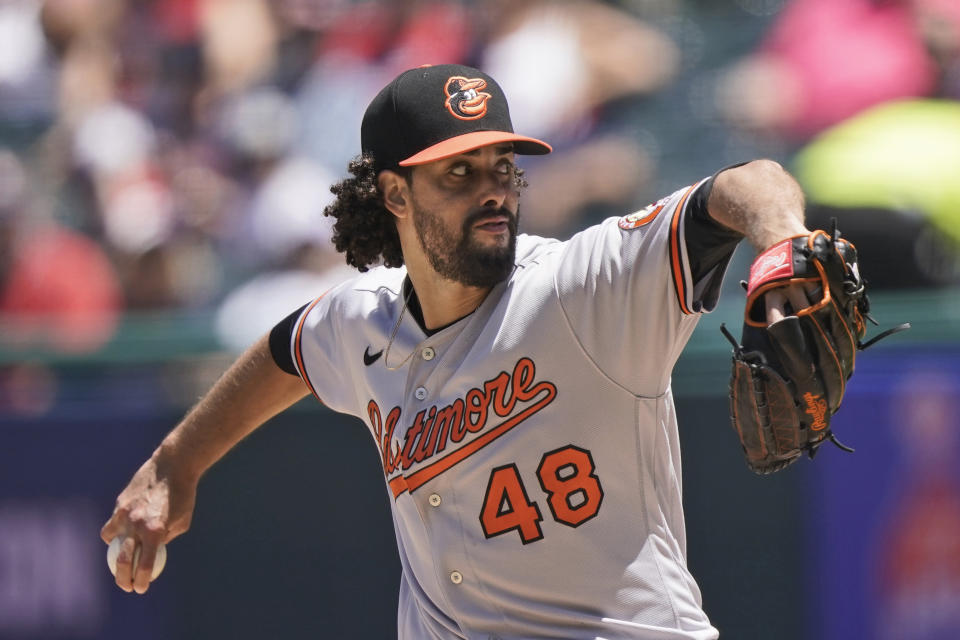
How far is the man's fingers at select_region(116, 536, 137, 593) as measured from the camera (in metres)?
3.06

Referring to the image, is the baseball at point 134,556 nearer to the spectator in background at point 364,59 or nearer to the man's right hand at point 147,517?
the man's right hand at point 147,517

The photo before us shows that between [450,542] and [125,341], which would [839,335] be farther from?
[125,341]

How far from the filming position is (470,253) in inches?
108

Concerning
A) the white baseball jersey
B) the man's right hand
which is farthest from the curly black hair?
the man's right hand

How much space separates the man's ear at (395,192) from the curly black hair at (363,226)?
0.08 metres

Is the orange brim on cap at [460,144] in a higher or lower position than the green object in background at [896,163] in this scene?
lower

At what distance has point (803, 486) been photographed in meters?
4.35

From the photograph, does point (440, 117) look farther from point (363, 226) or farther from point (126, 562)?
point (126, 562)

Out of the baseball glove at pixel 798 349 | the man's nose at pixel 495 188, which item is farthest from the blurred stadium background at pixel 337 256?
the baseball glove at pixel 798 349

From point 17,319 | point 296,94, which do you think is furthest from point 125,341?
point 296,94

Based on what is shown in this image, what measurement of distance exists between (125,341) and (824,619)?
9.57ft

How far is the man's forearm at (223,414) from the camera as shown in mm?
3207

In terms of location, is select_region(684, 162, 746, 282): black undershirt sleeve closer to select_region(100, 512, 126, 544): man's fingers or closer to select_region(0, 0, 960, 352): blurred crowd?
select_region(100, 512, 126, 544): man's fingers

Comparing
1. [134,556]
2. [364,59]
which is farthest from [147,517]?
[364,59]
